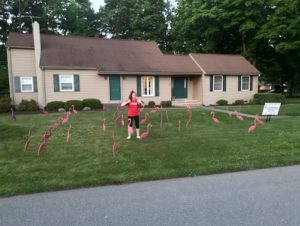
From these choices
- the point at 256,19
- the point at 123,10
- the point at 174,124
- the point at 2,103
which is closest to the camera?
the point at 174,124

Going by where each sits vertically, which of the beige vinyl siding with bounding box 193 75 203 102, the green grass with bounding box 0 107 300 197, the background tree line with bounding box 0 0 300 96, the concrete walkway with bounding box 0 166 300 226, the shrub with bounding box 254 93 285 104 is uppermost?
the background tree line with bounding box 0 0 300 96

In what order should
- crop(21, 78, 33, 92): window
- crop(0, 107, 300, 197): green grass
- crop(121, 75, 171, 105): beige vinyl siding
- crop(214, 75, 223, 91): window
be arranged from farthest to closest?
crop(214, 75, 223, 91): window
crop(121, 75, 171, 105): beige vinyl siding
crop(21, 78, 33, 92): window
crop(0, 107, 300, 197): green grass

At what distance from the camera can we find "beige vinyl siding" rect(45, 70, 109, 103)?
53.9 ft

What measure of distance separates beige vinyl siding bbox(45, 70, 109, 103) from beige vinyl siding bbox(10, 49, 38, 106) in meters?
1.83

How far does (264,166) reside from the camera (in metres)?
5.32

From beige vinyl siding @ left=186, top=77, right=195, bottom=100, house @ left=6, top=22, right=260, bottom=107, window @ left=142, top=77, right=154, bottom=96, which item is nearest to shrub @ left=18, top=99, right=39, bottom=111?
house @ left=6, top=22, right=260, bottom=107

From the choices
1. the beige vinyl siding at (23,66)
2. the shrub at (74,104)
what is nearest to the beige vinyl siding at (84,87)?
the shrub at (74,104)

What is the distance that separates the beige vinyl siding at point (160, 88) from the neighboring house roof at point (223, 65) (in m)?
3.50

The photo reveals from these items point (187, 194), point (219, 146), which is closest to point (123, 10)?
point (219, 146)

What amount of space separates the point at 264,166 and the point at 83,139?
532cm

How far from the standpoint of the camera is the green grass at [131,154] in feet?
15.2

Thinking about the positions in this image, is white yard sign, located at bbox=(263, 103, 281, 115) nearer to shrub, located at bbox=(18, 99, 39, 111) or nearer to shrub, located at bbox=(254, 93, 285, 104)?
shrub, located at bbox=(254, 93, 285, 104)

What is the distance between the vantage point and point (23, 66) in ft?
56.5

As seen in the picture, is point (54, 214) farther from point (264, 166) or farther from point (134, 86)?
point (134, 86)
